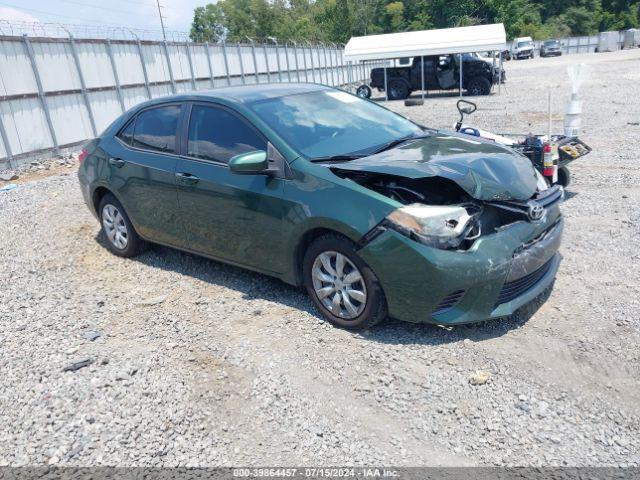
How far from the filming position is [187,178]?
4.63m

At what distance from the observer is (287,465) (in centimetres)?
272

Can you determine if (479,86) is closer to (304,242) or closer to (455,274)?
(304,242)

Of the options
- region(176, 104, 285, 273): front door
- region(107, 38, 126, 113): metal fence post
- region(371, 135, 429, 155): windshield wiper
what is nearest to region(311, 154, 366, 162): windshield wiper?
region(371, 135, 429, 155): windshield wiper

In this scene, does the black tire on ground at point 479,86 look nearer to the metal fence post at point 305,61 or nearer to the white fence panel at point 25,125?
the metal fence post at point 305,61

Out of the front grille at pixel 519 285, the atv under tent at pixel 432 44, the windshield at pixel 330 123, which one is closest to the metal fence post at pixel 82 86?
the windshield at pixel 330 123

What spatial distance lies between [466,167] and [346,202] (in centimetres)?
89

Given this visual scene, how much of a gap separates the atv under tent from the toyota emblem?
63.1 feet

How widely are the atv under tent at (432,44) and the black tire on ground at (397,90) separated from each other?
1724 mm

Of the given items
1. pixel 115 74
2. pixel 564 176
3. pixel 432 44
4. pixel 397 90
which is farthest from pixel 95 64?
pixel 397 90

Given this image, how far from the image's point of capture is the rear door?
4.88 m

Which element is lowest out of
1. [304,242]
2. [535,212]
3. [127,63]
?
[304,242]

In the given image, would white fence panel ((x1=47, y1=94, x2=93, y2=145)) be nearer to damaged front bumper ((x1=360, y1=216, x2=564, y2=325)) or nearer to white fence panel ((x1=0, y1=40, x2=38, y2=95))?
white fence panel ((x1=0, y1=40, x2=38, y2=95))

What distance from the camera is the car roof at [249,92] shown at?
458 centimetres

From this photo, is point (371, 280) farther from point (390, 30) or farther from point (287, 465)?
point (390, 30)
